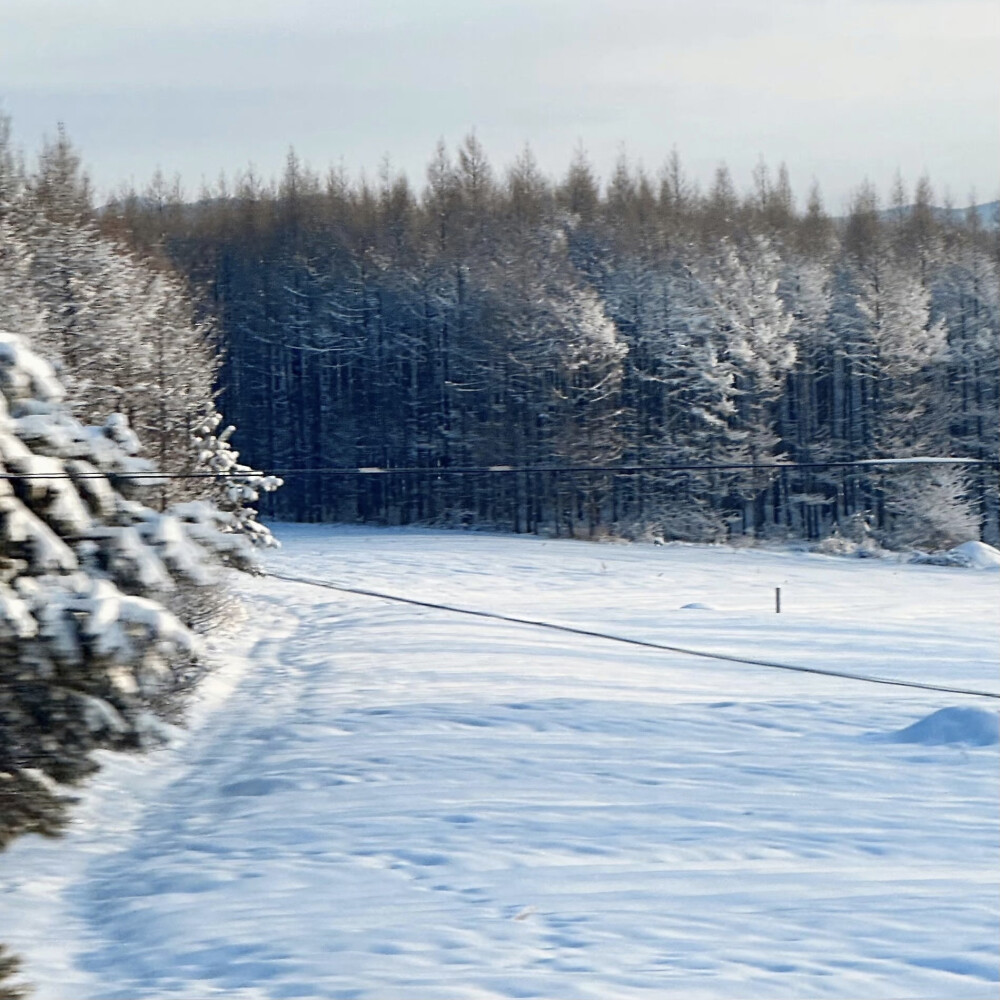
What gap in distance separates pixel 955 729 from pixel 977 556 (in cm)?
2717

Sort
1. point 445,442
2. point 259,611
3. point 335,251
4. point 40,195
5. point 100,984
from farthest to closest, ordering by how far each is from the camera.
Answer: point 335,251 < point 445,442 < point 40,195 < point 259,611 < point 100,984

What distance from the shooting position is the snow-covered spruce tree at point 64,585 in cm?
714

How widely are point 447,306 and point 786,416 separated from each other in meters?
15.1

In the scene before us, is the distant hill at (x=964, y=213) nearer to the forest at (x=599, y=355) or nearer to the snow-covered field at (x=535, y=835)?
the forest at (x=599, y=355)

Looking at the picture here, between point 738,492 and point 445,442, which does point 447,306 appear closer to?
point 445,442

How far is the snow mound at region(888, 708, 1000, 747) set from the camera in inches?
454

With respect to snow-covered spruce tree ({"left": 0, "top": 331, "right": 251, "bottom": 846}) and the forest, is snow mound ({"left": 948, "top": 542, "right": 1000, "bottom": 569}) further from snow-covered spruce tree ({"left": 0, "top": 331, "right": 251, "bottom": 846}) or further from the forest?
snow-covered spruce tree ({"left": 0, "top": 331, "right": 251, "bottom": 846})

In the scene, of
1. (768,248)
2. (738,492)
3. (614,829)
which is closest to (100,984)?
(614,829)

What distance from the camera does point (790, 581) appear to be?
3228 centimetres

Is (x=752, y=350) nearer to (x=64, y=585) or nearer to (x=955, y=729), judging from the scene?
(x=955, y=729)

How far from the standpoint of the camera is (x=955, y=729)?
1173 cm

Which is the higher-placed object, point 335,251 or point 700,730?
point 335,251

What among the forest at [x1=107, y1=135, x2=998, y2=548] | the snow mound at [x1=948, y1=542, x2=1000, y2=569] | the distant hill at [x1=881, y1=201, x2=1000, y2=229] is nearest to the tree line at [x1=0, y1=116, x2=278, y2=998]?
the snow mound at [x1=948, y1=542, x2=1000, y2=569]

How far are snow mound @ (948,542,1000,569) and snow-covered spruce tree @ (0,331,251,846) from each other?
105 ft
